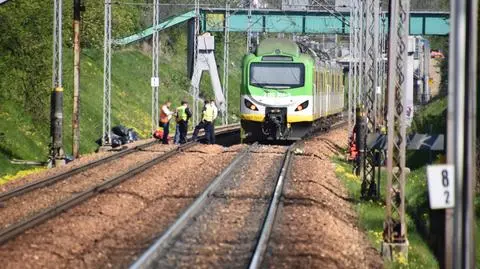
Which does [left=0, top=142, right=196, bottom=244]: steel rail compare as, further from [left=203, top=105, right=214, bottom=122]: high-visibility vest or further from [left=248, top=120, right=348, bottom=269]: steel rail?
[left=203, top=105, right=214, bottom=122]: high-visibility vest

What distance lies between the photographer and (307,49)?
1516 inches

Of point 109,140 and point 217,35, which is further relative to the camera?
point 217,35

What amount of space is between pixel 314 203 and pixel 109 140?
18.2 m

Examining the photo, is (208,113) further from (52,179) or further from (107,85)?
(52,179)

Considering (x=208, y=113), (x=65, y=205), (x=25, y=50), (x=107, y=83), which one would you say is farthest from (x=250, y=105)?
(x=65, y=205)

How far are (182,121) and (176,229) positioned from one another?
21.7m

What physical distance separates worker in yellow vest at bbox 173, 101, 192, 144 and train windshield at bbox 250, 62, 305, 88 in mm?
2407

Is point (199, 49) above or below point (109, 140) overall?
above

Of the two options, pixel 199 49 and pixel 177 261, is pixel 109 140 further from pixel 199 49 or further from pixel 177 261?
pixel 177 261

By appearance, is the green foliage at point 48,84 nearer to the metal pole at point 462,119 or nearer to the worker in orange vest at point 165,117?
the worker in orange vest at point 165,117

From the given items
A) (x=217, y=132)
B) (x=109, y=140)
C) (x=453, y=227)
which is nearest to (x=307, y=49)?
(x=109, y=140)

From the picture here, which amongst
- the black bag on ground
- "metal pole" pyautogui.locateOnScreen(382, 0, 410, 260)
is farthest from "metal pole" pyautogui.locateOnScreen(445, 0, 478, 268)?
the black bag on ground

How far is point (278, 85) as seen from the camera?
36531mm

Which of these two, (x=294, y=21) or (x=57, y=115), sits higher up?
(x=294, y=21)
